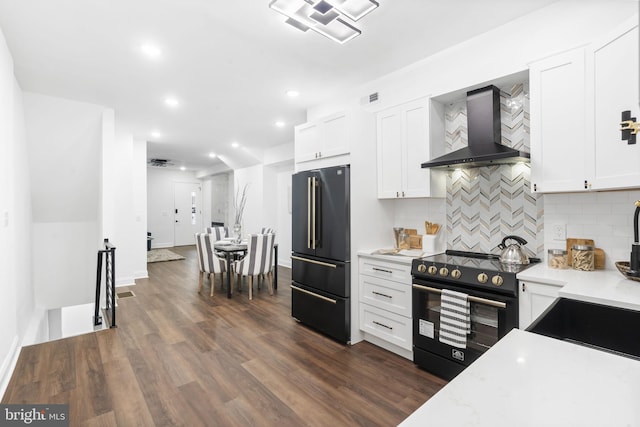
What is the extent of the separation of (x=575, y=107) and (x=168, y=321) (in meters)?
4.29

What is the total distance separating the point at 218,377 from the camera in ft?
7.93

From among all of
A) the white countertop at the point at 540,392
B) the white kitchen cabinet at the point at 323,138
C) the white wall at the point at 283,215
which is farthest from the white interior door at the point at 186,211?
the white countertop at the point at 540,392

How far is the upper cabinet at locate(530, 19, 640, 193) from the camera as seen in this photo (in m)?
1.75

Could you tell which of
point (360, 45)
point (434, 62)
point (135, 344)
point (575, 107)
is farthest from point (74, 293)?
point (575, 107)

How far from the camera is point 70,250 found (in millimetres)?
4887

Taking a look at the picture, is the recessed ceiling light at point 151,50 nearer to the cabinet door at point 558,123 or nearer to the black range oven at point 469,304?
the black range oven at point 469,304

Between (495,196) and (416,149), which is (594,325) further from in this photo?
(416,149)

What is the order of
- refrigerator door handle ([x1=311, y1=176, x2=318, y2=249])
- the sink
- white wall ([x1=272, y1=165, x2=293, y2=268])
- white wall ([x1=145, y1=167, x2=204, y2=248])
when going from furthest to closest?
white wall ([x1=145, y1=167, x2=204, y2=248]) → white wall ([x1=272, y1=165, x2=293, y2=268]) → refrigerator door handle ([x1=311, y1=176, x2=318, y2=249]) → the sink

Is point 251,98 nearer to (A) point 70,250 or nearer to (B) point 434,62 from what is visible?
(B) point 434,62

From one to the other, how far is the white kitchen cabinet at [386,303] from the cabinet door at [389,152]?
74cm

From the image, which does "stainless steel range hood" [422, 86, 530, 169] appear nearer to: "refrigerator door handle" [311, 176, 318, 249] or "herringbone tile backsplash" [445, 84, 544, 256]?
"herringbone tile backsplash" [445, 84, 544, 256]

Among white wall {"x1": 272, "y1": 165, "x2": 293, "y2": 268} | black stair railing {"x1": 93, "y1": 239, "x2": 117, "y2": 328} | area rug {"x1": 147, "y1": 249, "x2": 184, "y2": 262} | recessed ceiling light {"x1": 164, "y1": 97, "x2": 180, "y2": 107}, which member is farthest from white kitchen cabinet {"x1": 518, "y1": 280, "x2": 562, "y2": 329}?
area rug {"x1": 147, "y1": 249, "x2": 184, "y2": 262}

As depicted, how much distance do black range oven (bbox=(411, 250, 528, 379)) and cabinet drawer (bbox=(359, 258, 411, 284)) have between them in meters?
0.12

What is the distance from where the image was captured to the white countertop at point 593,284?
146 centimetres
